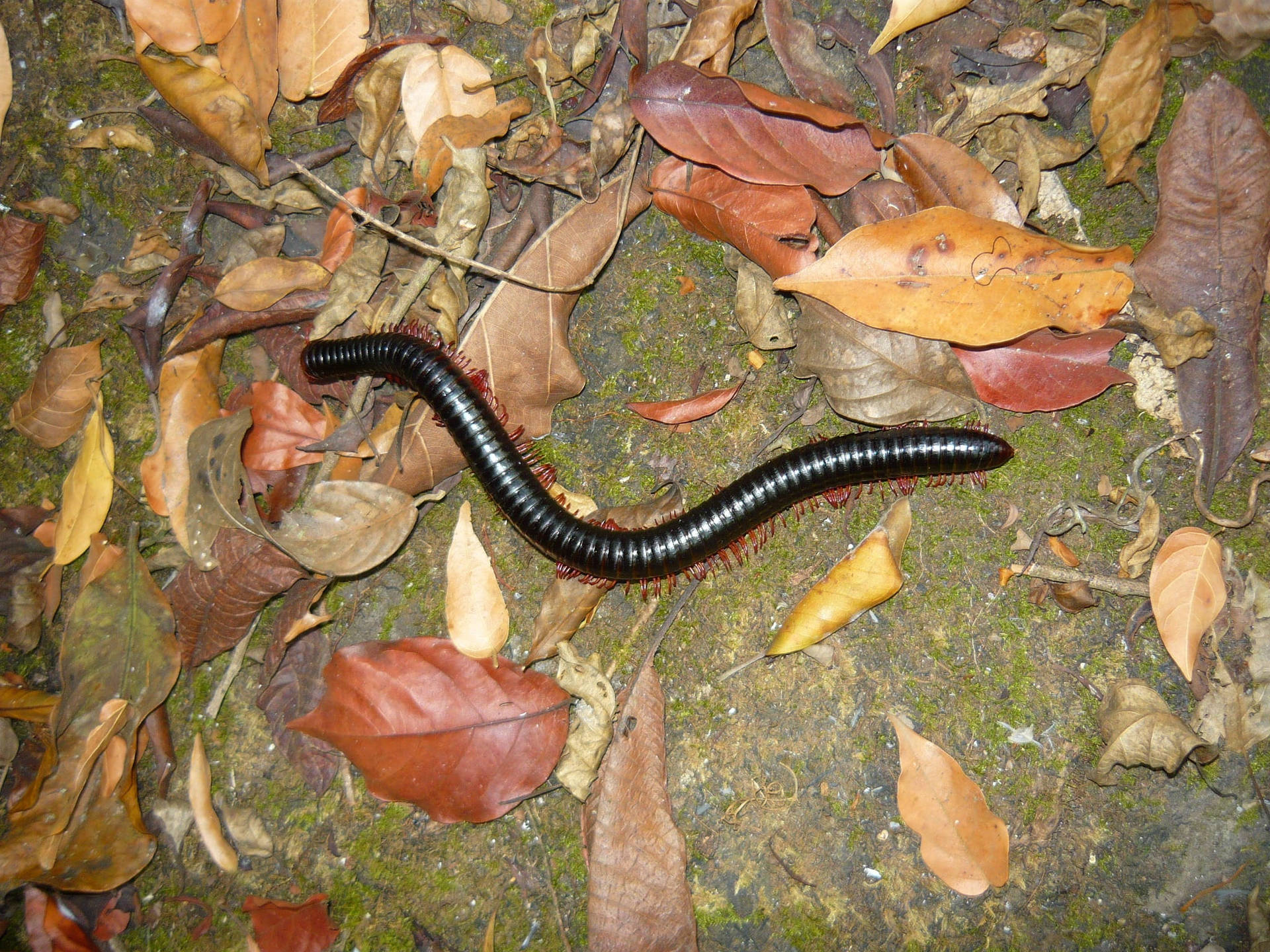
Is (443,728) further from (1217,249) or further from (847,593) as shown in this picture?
(1217,249)

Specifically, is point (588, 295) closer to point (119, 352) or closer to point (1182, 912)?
point (119, 352)

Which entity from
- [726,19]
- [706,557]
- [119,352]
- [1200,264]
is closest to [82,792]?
[119,352]

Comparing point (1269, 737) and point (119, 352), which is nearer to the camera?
point (1269, 737)

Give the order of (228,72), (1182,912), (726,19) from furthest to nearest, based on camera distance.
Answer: (228,72) → (726,19) → (1182,912)

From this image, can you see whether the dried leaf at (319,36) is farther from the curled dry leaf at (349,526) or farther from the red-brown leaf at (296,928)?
the red-brown leaf at (296,928)

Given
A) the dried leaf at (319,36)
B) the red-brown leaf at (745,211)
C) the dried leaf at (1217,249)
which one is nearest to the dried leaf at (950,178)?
the red-brown leaf at (745,211)

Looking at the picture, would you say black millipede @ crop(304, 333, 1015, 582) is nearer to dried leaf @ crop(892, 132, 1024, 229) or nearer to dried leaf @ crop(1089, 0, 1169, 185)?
dried leaf @ crop(892, 132, 1024, 229)
